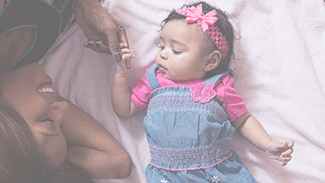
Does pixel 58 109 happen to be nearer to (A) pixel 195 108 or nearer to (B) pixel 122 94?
(B) pixel 122 94

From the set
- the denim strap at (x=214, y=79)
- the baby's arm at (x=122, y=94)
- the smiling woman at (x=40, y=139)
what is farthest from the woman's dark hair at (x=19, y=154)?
the denim strap at (x=214, y=79)

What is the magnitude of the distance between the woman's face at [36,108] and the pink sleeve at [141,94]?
12.2 inches

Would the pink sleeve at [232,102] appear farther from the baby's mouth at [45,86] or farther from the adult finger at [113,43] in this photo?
the baby's mouth at [45,86]

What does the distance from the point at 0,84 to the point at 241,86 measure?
0.93m

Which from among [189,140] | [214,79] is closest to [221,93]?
[214,79]

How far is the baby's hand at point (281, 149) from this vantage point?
1.00 meters

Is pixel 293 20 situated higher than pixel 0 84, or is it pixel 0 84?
pixel 293 20

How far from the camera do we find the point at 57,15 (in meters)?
0.91

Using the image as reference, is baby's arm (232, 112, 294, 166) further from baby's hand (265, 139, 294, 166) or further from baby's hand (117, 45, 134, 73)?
baby's hand (117, 45, 134, 73)

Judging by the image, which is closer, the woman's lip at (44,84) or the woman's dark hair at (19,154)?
the woman's dark hair at (19,154)

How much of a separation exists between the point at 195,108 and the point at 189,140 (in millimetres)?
124

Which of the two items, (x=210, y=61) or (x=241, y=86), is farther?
(x=241, y=86)

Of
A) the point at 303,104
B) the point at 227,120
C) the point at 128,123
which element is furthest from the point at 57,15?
the point at 303,104

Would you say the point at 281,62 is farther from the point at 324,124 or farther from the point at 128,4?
the point at 128,4
